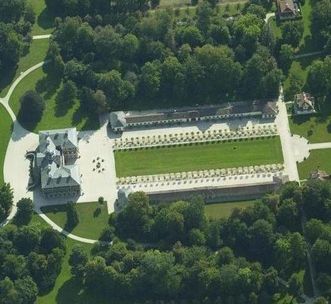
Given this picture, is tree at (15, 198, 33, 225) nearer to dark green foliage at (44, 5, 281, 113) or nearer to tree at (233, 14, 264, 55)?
dark green foliage at (44, 5, 281, 113)

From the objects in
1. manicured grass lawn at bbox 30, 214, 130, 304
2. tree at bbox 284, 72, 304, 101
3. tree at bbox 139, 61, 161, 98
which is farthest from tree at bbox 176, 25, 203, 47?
manicured grass lawn at bbox 30, 214, 130, 304

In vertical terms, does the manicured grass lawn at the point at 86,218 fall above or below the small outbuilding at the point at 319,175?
below

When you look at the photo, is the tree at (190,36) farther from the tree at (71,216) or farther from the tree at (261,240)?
the tree at (261,240)

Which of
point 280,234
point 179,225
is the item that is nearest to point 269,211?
point 280,234

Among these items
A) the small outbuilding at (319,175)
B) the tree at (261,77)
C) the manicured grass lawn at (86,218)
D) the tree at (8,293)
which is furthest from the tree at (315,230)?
the tree at (8,293)

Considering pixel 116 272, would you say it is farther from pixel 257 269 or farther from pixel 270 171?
pixel 270 171
